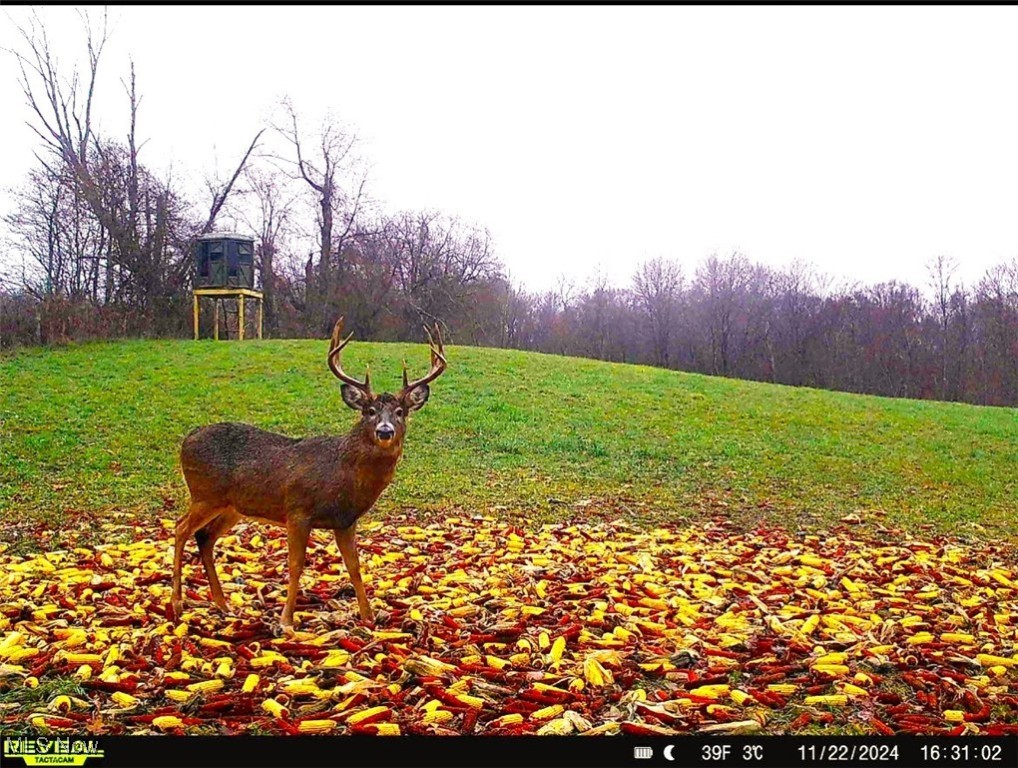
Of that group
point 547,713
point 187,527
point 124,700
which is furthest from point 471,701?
point 187,527

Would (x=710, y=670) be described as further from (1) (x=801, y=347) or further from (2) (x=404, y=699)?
(1) (x=801, y=347)

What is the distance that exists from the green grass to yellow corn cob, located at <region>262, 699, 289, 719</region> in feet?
17.2

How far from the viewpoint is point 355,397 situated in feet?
15.9

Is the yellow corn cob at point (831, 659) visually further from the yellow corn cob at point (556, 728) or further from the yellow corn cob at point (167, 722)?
the yellow corn cob at point (167, 722)

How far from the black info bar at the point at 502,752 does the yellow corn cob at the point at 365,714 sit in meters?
0.20

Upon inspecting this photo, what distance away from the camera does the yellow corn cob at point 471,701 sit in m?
3.77

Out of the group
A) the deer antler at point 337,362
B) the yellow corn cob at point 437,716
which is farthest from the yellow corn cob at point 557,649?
the deer antler at point 337,362

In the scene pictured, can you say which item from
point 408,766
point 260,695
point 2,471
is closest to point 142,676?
point 260,695

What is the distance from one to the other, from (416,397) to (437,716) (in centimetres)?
196

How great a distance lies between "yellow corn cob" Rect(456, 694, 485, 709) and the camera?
148 inches

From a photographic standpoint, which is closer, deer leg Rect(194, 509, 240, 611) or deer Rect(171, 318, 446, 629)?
deer Rect(171, 318, 446, 629)

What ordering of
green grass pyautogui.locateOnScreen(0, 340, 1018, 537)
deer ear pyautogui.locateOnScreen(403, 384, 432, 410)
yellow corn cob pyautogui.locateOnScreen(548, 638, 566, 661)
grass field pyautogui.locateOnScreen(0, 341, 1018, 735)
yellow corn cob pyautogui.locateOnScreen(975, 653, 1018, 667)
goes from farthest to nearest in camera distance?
green grass pyautogui.locateOnScreen(0, 340, 1018, 537)
deer ear pyautogui.locateOnScreen(403, 384, 432, 410)
yellow corn cob pyautogui.locateOnScreen(975, 653, 1018, 667)
yellow corn cob pyautogui.locateOnScreen(548, 638, 566, 661)
grass field pyautogui.locateOnScreen(0, 341, 1018, 735)

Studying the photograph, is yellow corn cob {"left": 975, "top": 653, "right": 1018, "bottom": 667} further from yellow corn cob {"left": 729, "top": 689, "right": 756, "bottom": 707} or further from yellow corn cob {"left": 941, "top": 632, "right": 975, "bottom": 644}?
yellow corn cob {"left": 729, "top": 689, "right": 756, "bottom": 707}

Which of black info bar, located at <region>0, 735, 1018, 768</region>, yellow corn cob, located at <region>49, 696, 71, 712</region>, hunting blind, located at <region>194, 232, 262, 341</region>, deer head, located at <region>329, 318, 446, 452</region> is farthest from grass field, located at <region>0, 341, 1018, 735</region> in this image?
hunting blind, located at <region>194, 232, 262, 341</region>
